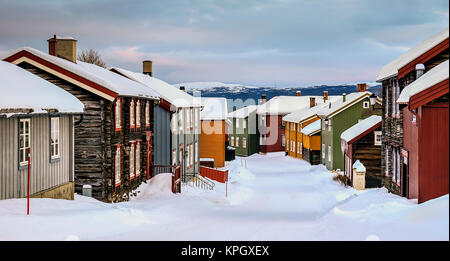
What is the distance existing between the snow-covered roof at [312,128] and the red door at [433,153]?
3552 cm

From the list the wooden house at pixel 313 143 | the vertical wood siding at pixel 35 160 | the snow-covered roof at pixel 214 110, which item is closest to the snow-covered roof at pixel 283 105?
the snow-covered roof at pixel 214 110

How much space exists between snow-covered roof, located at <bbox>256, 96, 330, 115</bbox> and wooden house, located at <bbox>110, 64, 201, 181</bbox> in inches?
1317

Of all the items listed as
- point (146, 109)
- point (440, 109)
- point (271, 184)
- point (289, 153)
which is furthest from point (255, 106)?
point (440, 109)

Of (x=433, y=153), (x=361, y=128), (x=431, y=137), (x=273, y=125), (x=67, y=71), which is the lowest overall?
(x=433, y=153)

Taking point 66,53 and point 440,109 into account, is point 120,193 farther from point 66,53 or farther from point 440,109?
point 440,109

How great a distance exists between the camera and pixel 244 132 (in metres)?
71.6

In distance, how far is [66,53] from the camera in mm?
24156

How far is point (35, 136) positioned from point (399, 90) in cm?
1502

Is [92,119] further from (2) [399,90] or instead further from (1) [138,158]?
(2) [399,90]

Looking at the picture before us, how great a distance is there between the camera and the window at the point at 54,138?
18.7m

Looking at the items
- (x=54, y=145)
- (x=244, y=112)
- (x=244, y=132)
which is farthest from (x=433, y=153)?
(x=244, y=112)

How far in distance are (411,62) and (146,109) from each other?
14.5 metres

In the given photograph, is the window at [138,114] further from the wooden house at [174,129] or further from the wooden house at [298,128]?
the wooden house at [298,128]

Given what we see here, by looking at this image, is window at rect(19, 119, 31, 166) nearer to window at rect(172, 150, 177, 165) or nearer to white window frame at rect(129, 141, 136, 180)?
white window frame at rect(129, 141, 136, 180)
